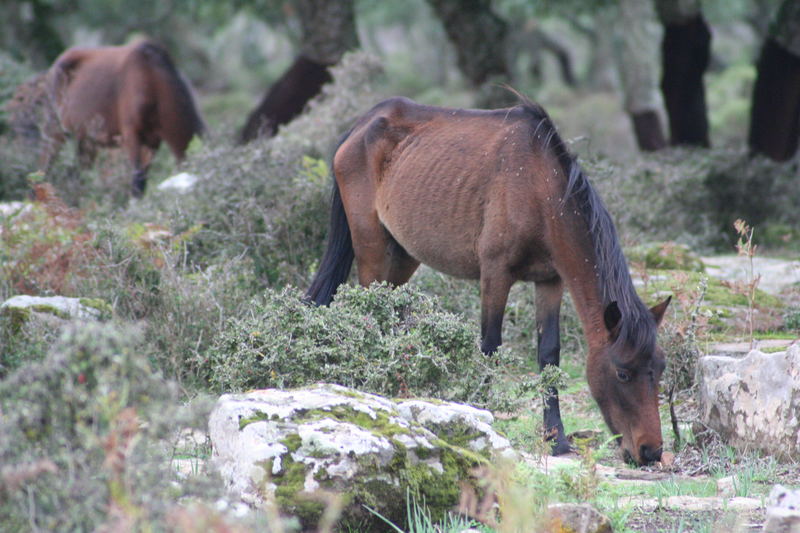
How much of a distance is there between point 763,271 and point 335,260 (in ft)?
14.9

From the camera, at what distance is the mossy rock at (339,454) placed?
381 centimetres

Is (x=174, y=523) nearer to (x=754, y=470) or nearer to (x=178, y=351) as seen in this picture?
(x=754, y=470)

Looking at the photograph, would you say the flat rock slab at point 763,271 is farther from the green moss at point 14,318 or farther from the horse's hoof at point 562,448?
the green moss at point 14,318

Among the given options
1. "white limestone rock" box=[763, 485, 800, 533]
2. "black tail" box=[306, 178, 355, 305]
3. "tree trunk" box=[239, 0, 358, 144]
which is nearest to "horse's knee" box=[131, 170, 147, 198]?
"black tail" box=[306, 178, 355, 305]

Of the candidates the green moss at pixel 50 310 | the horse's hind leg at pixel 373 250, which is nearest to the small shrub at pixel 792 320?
the horse's hind leg at pixel 373 250

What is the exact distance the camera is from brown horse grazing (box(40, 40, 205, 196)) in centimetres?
1207

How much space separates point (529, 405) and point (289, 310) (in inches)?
76.7

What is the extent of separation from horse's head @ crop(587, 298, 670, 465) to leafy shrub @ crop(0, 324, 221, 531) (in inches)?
122

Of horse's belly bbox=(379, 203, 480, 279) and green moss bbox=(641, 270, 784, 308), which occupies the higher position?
horse's belly bbox=(379, 203, 480, 279)

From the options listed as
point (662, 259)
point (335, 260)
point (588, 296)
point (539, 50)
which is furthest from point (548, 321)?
point (539, 50)

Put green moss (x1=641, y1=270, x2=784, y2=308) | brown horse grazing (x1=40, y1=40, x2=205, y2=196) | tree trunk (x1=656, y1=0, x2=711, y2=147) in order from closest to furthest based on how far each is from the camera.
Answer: green moss (x1=641, y1=270, x2=784, y2=308) < brown horse grazing (x1=40, y1=40, x2=205, y2=196) < tree trunk (x1=656, y1=0, x2=711, y2=147)

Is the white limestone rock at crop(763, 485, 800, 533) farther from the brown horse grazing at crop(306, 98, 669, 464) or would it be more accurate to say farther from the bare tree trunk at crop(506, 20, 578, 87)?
the bare tree trunk at crop(506, 20, 578, 87)

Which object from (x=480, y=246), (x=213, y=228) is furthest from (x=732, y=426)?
(x=213, y=228)

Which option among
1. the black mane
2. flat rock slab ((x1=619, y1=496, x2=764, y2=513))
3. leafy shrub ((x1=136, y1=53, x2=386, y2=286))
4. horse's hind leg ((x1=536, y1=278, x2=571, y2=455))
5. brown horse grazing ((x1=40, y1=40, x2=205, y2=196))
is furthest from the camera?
brown horse grazing ((x1=40, y1=40, x2=205, y2=196))
